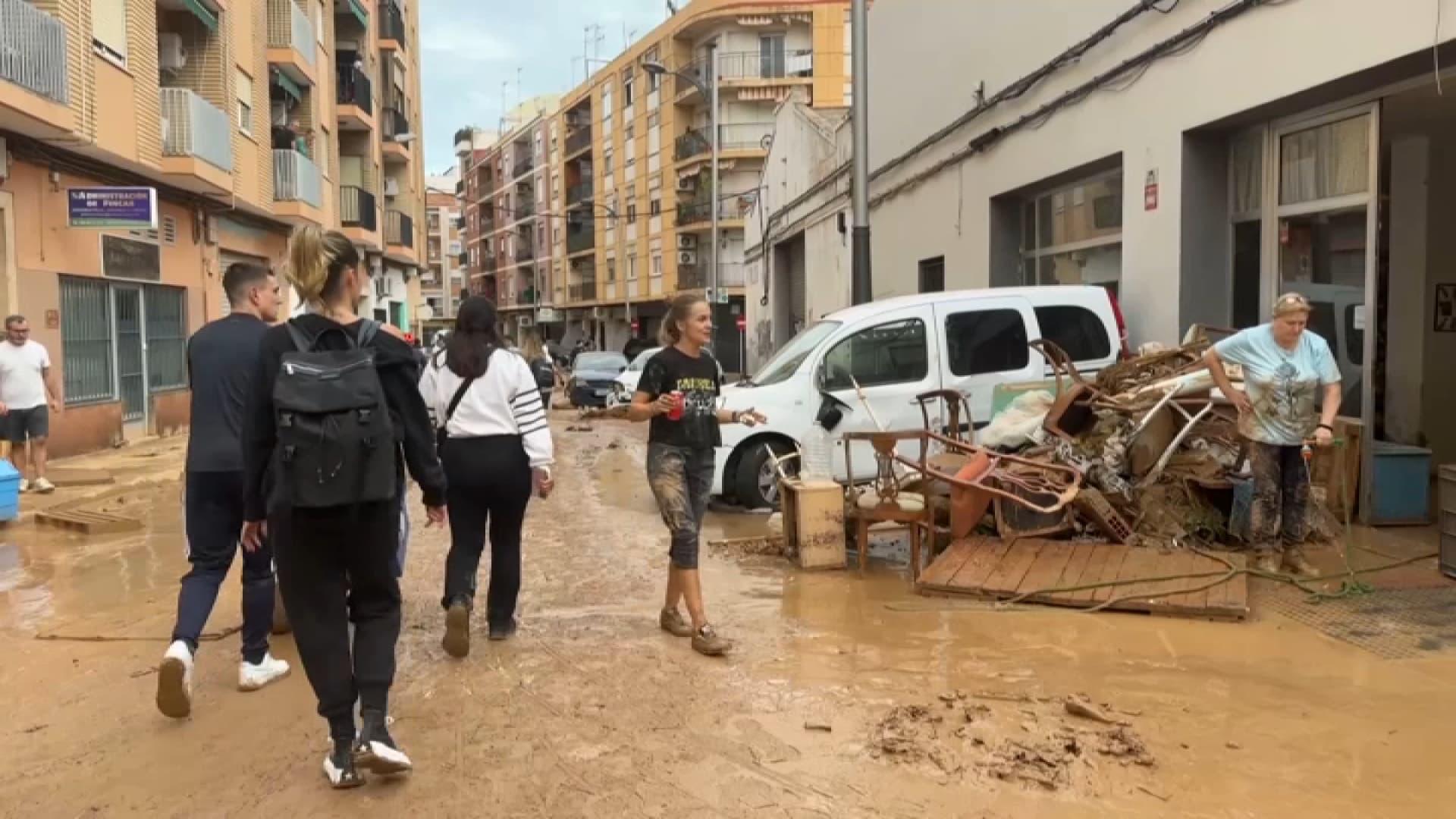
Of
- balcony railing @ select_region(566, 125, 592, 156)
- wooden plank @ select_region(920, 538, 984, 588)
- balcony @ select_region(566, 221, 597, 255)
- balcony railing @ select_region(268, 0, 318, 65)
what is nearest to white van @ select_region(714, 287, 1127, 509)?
wooden plank @ select_region(920, 538, 984, 588)

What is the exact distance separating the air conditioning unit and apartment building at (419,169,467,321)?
82.6 metres

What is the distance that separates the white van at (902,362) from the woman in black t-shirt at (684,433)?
3.61 meters

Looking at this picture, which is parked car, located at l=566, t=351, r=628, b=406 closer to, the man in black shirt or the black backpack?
the man in black shirt

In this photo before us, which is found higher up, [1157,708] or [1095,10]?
[1095,10]

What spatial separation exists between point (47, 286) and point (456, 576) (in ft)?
37.3

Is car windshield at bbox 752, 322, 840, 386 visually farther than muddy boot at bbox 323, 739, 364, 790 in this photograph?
Yes

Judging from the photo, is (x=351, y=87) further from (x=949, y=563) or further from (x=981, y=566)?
(x=981, y=566)

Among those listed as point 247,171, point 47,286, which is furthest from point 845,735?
point 247,171

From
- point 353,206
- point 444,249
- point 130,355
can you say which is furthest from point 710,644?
point 444,249

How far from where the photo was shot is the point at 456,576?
5168 millimetres

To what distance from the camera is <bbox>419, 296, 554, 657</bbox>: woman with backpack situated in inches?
197

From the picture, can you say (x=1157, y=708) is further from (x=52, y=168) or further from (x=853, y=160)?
(x=52, y=168)

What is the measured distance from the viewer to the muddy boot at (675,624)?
541 cm

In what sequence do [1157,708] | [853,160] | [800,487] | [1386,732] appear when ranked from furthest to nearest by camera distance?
[853,160] → [800,487] → [1157,708] → [1386,732]
